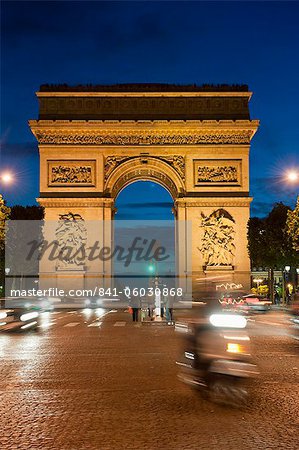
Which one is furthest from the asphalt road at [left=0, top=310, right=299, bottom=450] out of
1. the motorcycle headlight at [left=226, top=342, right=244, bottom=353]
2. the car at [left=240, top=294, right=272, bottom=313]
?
the car at [left=240, top=294, right=272, bottom=313]

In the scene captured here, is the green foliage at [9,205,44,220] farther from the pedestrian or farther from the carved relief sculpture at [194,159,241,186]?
the pedestrian

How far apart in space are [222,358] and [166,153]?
46413 millimetres

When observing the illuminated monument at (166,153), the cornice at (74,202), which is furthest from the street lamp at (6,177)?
the illuminated monument at (166,153)

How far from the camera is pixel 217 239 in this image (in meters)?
56.5

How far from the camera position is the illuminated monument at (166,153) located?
5619 cm

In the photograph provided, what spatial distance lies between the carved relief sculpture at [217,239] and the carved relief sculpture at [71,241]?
968 centimetres

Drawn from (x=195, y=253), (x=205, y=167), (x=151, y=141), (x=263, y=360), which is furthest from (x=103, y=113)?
(x=263, y=360)

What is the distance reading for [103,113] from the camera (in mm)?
56688

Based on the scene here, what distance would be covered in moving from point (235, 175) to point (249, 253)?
640 cm

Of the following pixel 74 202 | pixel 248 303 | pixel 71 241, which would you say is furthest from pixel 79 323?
pixel 74 202

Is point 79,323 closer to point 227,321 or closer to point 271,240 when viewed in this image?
point 227,321

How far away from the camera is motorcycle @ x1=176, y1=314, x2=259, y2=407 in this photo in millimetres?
11039

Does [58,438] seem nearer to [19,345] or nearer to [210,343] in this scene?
[210,343]

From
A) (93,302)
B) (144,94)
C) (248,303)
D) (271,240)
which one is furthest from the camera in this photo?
(144,94)
